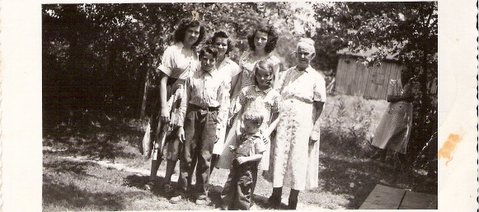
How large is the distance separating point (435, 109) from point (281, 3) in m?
1.11

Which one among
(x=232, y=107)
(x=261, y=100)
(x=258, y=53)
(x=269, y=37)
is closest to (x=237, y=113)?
(x=232, y=107)

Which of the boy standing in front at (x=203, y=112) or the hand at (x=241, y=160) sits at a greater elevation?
the boy standing in front at (x=203, y=112)

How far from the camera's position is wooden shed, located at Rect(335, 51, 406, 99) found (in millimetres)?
3461

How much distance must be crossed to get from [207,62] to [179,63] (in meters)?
0.17

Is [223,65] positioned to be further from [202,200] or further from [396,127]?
[396,127]

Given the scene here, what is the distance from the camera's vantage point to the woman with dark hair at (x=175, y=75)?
3.22 meters

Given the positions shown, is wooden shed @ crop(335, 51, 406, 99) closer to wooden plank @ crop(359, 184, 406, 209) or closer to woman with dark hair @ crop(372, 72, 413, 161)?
woman with dark hair @ crop(372, 72, 413, 161)

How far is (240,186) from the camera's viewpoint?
3154 millimetres

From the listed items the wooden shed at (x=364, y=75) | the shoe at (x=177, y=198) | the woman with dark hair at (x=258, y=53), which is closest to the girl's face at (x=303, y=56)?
the woman with dark hair at (x=258, y=53)

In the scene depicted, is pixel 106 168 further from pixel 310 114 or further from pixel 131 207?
pixel 310 114

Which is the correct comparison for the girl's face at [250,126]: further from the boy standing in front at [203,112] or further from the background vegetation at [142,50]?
the background vegetation at [142,50]

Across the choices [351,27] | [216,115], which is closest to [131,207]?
[216,115]

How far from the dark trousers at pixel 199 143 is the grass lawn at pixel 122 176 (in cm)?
15

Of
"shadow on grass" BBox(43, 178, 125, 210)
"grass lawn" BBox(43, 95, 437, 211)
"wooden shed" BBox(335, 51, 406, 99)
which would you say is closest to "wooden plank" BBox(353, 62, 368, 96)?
"wooden shed" BBox(335, 51, 406, 99)
